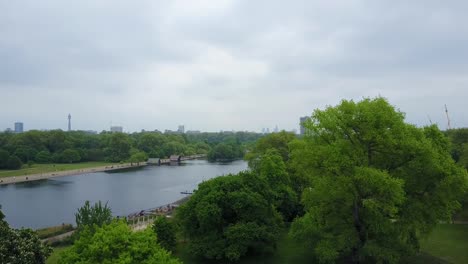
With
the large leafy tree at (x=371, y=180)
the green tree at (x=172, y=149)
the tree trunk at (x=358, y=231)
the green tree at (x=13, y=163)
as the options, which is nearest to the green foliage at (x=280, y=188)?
the large leafy tree at (x=371, y=180)

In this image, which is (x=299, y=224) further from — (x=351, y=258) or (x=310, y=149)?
(x=310, y=149)

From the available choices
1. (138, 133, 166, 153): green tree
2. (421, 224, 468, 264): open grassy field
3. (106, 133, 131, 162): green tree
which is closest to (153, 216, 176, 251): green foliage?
(421, 224, 468, 264): open grassy field

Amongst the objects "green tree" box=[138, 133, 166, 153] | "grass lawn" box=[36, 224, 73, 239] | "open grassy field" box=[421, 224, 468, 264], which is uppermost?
"green tree" box=[138, 133, 166, 153]

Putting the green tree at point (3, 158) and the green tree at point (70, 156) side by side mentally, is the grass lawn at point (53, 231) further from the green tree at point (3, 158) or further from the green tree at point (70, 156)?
the green tree at point (70, 156)

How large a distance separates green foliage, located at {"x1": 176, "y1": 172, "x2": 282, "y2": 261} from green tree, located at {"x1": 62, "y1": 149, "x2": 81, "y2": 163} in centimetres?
6699

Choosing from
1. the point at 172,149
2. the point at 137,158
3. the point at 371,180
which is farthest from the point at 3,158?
the point at 371,180

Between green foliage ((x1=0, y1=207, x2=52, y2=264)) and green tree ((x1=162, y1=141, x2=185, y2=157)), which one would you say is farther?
green tree ((x1=162, y1=141, x2=185, y2=157))

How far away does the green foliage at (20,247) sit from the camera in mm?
11664

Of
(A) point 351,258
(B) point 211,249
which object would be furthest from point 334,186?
(B) point 211,249

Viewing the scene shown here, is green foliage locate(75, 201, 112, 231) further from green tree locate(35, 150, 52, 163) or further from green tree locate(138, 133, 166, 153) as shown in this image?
green tree locate(138, 133, 166, 153)

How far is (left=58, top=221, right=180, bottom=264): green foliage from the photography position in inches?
389

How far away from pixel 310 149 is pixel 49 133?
83227mm

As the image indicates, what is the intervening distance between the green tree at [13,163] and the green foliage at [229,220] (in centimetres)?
5802

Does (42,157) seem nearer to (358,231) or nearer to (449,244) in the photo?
(358,231)
